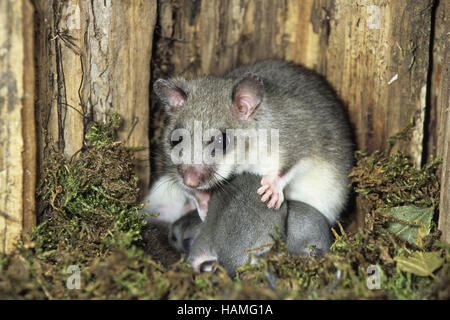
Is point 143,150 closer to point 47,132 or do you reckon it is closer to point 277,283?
point 47,132

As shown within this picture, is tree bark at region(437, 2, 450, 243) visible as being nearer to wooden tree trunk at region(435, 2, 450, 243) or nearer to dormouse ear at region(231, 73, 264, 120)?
wooden tree trunk at region(435, 2, 450, 243)

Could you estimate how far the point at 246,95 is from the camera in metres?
3.91

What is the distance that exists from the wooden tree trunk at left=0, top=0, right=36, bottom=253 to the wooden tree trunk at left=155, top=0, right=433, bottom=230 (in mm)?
2034

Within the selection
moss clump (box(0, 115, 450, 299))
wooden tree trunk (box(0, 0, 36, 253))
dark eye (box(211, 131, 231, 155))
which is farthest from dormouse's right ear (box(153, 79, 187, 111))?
wooden tree trunk (box(0, 0, 36, 253))

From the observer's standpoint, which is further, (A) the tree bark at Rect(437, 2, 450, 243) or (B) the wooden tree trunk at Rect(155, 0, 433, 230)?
(B) the wooden tree trunk at Rect(155, 0, 433, 230)

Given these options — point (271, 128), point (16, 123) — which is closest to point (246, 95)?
point (271, 128)

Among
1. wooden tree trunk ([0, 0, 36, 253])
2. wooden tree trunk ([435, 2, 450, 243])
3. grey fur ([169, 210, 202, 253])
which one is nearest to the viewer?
wooden tree trunk ([0, 0, 36, 253])

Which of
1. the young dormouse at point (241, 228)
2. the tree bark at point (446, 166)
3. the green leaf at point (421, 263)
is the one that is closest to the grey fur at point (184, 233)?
the young dormouse at point (241, 228)

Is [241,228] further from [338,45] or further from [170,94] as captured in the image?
→ [338,45]

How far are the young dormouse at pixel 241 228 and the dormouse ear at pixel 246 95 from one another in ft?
1.73

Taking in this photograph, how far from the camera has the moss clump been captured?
2.87m

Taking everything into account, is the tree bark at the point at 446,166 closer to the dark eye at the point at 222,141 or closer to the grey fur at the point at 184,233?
the dark eye at the point at 222,141

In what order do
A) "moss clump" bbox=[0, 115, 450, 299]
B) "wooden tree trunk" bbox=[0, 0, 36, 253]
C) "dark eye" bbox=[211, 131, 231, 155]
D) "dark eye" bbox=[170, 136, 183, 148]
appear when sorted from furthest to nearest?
"dark eye" bbox=[170, 136, 183, 148] → "dark eye" bbox=[211, 131, 231, 155] → "wooden tree trunk" bbox=[0, 0, 36, 253] → "moss clump" bbox=[0, 115, 450, 299]

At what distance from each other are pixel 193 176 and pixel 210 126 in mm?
432
